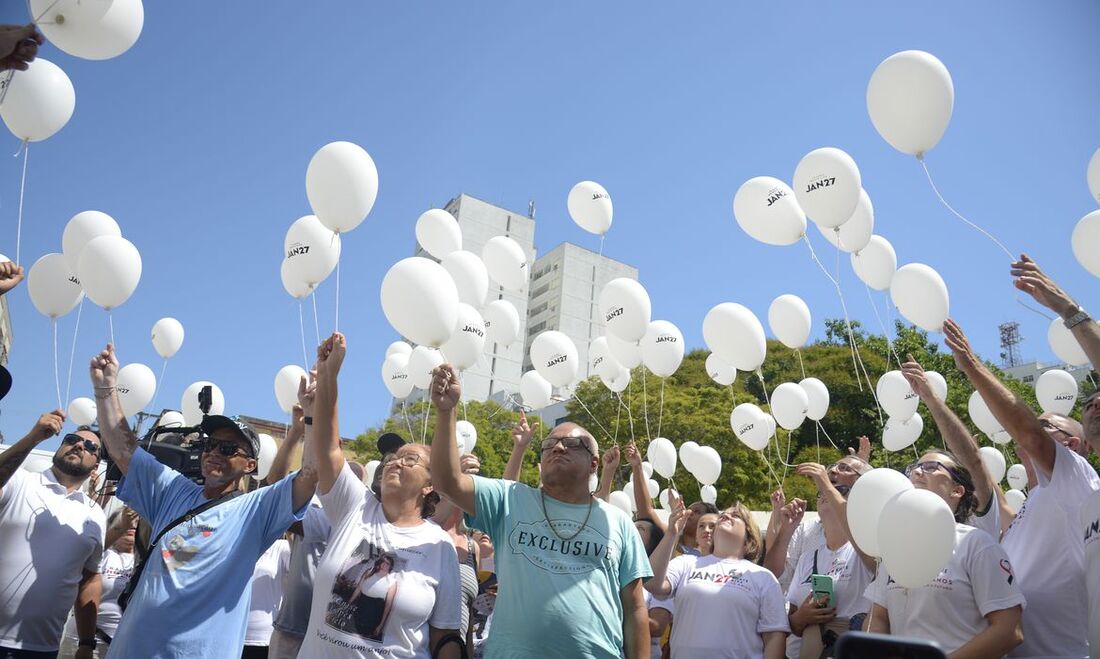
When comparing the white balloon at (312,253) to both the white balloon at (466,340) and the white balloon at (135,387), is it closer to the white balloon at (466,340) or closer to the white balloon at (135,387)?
the white balloon at (466,340)

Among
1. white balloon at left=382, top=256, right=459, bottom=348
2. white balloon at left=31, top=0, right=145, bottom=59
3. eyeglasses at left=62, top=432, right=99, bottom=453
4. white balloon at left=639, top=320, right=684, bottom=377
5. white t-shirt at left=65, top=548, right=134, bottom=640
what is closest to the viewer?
white balloon at left=31, top=0, right=145, bottom=59

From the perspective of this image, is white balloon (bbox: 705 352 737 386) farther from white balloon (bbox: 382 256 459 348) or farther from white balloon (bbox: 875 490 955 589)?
white balloon (bbox: 875 490 955 589)

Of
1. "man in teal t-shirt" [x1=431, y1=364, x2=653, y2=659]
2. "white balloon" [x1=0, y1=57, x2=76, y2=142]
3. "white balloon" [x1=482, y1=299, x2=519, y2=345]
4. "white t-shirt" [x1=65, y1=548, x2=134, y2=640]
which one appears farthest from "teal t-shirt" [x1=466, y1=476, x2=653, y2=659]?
"white balloon" [x1=482, y1=299, x2=519, y2=345]

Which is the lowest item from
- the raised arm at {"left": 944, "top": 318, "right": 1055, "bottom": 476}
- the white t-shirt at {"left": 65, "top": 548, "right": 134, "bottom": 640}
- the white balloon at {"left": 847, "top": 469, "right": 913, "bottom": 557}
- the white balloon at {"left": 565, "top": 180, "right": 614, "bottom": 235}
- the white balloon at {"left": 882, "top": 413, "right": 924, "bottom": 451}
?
the white t-shirt at {"left": 65, "top": 548, "right": 134, "bottom": 640}

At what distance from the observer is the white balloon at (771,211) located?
644cm

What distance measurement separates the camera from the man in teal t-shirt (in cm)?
273

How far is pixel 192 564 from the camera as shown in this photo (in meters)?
2.90

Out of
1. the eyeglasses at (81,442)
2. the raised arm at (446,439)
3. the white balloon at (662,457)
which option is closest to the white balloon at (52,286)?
the eyeglasses at (81,442)

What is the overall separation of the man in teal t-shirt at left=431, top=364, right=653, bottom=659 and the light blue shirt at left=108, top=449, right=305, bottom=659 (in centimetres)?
84

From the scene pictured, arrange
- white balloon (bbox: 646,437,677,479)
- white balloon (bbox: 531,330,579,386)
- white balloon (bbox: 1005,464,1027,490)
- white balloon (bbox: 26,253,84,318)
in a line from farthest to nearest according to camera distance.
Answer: white balloon (bbox: 646,437,677,479), white balloon (bbox: 1005,464,1027,490), white balloon (bbox: 531,330,579,386), white balloon (bbox: 26,253,84,318)

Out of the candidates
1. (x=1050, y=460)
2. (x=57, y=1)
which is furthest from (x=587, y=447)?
(x=57, y=1)

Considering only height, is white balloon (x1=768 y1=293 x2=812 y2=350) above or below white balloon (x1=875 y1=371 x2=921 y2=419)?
above

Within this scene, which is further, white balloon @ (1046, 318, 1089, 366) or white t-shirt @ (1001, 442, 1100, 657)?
white balloon @ (1046, 318, 1089, 366)

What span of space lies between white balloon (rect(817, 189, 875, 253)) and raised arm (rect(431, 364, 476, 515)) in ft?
14.4
